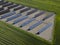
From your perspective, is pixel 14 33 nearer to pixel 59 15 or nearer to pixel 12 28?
pixel 12 28

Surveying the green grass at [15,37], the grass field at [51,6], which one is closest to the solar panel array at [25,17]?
the green grass at [15,37]

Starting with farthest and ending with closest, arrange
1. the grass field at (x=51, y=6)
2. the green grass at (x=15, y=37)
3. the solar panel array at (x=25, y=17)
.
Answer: the solar panel array at (x=25, y=17) → the green grass at (x=15, y=37) → the grass field at (x=51, y=6)

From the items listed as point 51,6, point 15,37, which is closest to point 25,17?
point 15,37

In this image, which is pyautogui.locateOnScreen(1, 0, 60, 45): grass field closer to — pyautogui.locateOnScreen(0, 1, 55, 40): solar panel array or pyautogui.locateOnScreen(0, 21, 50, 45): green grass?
pyautogui.locateOnScreen(0, 21, 50, 45): green grass

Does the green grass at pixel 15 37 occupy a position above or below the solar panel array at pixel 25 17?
below

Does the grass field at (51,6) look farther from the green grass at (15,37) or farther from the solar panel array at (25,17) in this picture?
the solar panel array at (25,17)

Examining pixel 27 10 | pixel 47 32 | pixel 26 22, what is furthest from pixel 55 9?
pixel 27 10

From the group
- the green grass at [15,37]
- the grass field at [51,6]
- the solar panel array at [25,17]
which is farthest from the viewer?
the solar panel array at [25,17]

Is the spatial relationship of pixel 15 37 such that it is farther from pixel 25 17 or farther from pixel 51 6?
pixel 51 6
